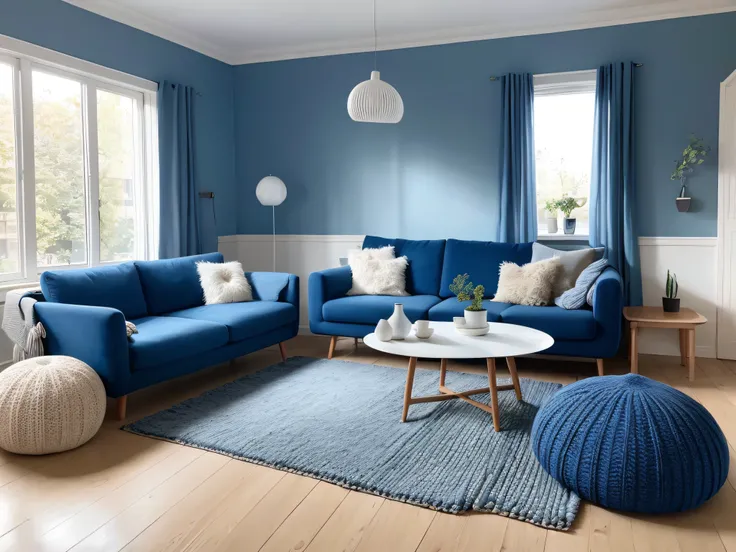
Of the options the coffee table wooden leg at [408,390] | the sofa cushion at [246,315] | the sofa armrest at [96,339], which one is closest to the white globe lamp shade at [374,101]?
A: the sofa cushion at [246,315]

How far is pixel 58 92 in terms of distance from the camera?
4188 millimetres

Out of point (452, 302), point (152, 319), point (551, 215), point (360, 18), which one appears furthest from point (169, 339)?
point (551, 215)

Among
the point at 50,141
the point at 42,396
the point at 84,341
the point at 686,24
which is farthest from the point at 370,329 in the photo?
the point at 686,24

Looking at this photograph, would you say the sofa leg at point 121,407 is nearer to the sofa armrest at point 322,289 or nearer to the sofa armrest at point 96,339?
the sofa armrest at point 96,339

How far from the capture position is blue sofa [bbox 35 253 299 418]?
Answer: 120 inches

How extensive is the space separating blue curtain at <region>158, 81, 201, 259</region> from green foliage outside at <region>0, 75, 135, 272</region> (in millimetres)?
257

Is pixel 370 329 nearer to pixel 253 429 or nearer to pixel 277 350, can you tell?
pixel 277 350

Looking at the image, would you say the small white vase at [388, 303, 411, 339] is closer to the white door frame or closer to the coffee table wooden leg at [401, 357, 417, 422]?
the coffee table wooden leg at [401, 357, 417, 422]

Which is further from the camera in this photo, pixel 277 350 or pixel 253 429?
pixel 277 350

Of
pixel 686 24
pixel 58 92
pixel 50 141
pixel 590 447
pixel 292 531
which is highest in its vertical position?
pixel 686 24

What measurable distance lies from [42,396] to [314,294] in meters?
2.27

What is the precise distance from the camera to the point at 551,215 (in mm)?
4949

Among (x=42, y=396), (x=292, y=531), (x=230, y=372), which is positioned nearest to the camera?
(x=292, y=531)

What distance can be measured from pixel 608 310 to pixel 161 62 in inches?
159
